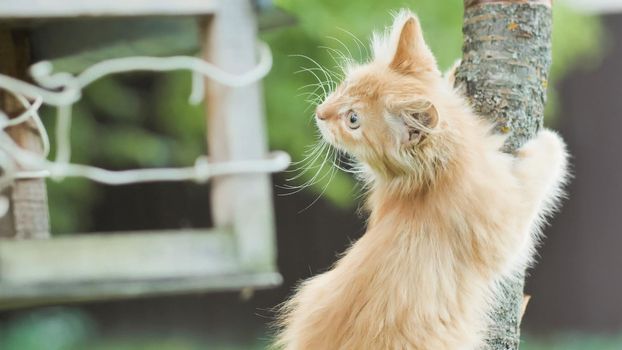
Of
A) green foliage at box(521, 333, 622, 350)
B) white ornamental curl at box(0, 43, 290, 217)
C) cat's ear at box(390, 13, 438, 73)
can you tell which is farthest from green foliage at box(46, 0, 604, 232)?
cat's ear at box(390, 13, 438, 73)

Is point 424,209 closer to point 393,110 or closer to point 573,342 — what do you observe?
point 393,110

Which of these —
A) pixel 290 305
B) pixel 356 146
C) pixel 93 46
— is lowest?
pixel 290 305

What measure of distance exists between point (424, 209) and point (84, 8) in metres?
0.99

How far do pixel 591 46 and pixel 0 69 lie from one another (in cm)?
484

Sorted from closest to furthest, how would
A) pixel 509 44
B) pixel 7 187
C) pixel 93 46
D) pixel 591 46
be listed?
1. pixel 509 44
2. pixel 7 187
3. pixel 93 46
4. pixel 591 46

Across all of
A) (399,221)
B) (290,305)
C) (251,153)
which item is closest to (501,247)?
(399,221)

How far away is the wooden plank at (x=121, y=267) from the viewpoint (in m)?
2.47

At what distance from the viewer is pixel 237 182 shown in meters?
2.68

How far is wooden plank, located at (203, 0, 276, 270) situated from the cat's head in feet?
1.63

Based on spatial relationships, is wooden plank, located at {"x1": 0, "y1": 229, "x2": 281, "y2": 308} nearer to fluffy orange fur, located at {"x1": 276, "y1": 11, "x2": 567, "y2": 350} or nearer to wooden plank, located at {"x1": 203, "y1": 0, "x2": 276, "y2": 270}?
wooden plank, located at {"x1": 203, "y1": 0, "x2": 276, "y2": 270}

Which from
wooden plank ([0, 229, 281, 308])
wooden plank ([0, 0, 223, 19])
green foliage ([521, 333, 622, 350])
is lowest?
green foliage ([521, 333, 622, 350])

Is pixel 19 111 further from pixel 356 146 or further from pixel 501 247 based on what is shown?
pixel 501 247

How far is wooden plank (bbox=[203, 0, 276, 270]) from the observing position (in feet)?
8.63

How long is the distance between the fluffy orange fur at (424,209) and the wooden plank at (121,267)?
45 centimetres
